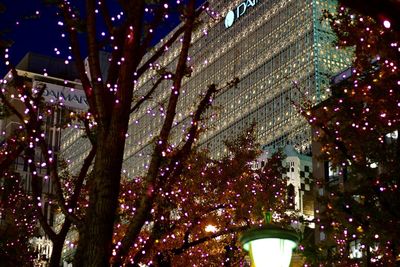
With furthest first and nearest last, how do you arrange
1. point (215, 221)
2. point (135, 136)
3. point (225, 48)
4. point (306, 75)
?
point (135, 136)
point (225, 48)
point (306, 75)
point (215, 221)

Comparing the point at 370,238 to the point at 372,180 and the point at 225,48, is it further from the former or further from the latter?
the point at 225,48

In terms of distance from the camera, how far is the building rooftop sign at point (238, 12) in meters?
88.0

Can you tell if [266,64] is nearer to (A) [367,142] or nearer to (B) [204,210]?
(B) [204,210]

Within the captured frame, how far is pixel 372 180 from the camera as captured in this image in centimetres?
1442

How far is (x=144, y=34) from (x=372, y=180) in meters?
6.74

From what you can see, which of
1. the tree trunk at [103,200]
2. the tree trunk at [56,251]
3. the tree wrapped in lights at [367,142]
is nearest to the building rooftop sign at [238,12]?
the tree wrapped in lights at [367,142]

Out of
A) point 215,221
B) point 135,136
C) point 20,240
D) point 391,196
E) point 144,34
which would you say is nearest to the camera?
point 144,34

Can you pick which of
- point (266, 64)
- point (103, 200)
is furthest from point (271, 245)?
point (266, 64)

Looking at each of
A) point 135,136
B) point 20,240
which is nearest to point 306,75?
point 135,136

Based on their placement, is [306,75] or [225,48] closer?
[306,75]

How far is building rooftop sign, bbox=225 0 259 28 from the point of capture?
289 ft

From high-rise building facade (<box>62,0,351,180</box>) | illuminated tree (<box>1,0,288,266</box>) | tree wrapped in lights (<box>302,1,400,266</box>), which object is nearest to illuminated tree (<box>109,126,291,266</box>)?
tree wrapped in lights (<box>302,1,400,266</box>)

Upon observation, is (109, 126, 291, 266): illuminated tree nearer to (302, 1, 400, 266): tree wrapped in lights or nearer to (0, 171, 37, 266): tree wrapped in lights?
(302, 1, 400, 266): tree wrapped in lights

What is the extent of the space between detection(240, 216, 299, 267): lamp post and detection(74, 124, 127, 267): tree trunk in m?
2.32
